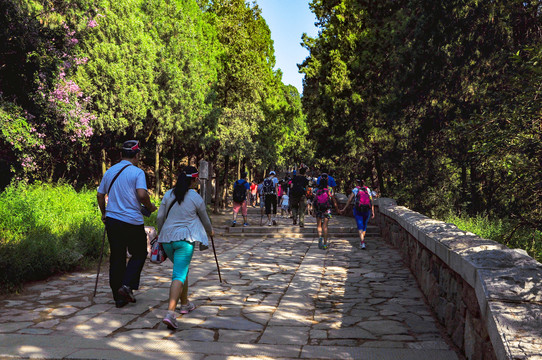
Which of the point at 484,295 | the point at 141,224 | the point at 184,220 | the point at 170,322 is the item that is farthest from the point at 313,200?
the point at 484,295

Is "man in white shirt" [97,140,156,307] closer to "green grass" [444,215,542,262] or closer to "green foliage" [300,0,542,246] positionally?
"green foliage" [300,0,542,246]

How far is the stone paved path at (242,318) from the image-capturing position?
4.42 meters

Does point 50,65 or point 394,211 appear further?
point 50,65

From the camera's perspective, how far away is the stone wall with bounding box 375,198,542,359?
295 cm

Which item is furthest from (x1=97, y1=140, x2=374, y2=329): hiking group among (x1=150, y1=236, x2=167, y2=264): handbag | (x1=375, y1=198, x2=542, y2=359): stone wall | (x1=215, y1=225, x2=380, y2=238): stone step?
(x1=215, y1=225, x2=380, y2=238): stone step

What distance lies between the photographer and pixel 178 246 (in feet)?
18.0

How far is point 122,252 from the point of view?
6.12m

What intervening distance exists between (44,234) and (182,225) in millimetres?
4995

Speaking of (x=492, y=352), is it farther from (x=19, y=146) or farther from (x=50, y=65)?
(x=50, y=65)

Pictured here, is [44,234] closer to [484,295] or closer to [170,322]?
[170,322]

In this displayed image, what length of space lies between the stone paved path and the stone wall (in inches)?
12.3

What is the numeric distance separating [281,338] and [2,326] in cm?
299

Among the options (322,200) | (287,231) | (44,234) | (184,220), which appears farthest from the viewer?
(287,231)

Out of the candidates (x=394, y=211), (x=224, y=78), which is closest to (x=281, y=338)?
(x=394, y=211)
